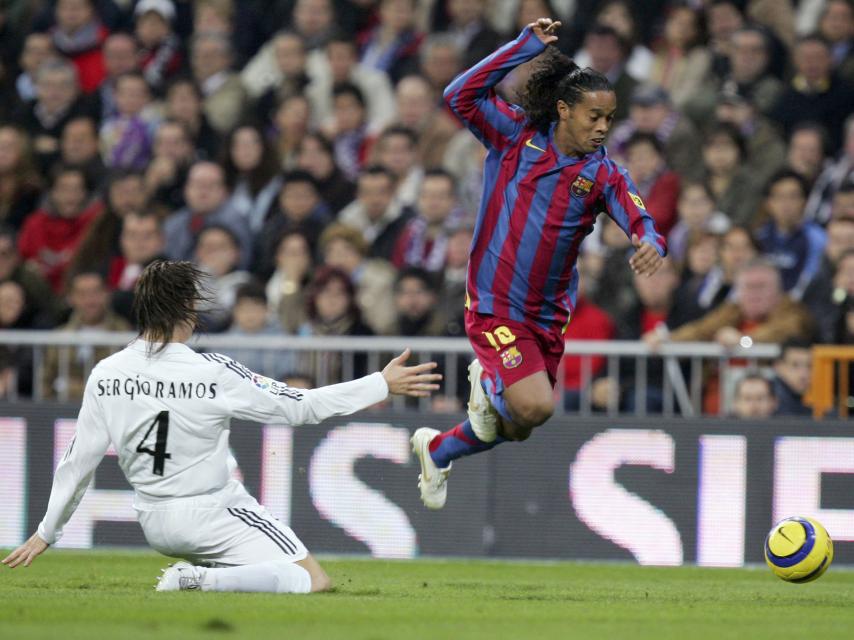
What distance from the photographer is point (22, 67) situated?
52.5ft

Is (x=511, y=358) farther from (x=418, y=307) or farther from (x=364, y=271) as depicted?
(x=364, y=271)

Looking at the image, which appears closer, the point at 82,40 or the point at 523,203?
the point at 523,203

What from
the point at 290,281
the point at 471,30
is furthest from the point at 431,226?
the point at 471,30

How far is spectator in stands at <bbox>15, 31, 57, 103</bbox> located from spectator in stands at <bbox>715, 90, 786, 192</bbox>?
6929mm

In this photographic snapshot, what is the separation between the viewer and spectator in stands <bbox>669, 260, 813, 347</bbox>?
10562 millimetres

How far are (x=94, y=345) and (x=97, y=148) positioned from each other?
167 inches

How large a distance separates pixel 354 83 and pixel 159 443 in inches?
318

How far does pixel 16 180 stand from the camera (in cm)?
1445

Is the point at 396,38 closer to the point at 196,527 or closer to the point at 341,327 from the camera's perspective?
the point at 341,327

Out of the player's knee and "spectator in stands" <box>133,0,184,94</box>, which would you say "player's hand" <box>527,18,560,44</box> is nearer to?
the player's knee

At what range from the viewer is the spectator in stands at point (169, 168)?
14.2m

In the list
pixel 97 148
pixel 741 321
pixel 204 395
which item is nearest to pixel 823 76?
pixel 741 321

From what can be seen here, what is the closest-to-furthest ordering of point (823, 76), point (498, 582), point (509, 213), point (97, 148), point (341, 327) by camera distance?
point (509, 213), point (498, 582), point (341, 327), point (823, 76), point (97, 148)

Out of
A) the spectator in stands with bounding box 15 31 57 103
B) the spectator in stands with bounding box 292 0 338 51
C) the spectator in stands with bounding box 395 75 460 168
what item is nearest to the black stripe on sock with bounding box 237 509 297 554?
the spectator in stands with bounding box 395 75 460 168
